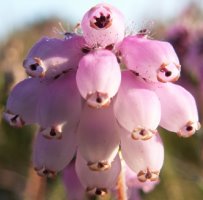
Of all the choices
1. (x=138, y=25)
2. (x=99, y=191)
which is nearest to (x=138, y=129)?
(x=99, y=191)

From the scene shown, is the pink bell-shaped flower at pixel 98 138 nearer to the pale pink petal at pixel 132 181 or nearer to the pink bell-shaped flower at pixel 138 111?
the pink bell-shaped flower at pixel 138 111

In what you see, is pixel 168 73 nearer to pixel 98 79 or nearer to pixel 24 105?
pixel 98 79

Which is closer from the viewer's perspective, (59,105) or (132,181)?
(59,105)

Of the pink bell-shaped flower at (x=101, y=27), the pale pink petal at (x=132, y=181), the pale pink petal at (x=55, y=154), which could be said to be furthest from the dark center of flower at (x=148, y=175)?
the pale pink petal at (x=132, y=181)

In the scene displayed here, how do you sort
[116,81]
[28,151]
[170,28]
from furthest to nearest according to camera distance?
[170,28]
[28,151]
[116,81]

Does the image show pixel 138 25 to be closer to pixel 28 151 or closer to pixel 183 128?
pixel 183 128

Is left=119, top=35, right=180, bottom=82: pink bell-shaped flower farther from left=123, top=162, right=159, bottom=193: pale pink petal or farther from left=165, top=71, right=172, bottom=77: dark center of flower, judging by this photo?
left=123, top=162, right=159, bottom=193: pale pink petal

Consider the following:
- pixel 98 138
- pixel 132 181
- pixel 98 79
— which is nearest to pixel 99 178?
pixel 98 138
